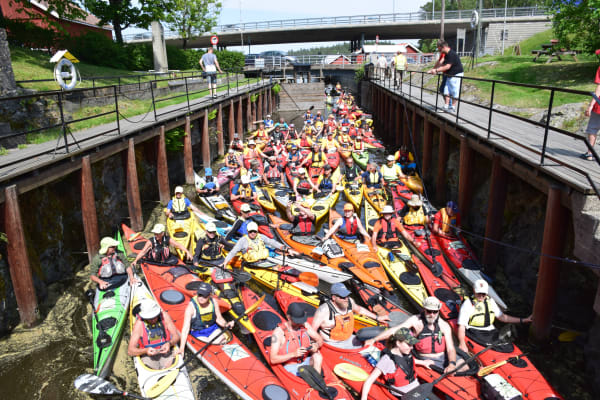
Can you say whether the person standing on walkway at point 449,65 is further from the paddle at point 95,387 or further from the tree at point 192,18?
the tree at point 192,18

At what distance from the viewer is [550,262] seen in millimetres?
6406

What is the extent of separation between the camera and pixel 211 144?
1945 centimetres

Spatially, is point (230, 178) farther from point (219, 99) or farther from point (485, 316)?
point (485, 316)

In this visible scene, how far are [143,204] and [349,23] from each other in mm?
44979

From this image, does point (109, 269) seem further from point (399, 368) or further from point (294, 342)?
point (399, 368)

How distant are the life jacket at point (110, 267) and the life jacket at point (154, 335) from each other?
2708 millimetres

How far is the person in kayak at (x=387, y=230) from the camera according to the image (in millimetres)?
9484

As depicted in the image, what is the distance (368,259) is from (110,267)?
202 inches

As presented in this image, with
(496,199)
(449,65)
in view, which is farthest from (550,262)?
(449,65)

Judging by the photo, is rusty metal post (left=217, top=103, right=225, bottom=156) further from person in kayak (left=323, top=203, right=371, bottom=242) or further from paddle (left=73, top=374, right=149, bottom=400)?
paddle (left=73, top=374, right=149, bottom=400)

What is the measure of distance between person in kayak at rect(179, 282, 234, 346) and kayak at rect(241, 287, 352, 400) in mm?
562

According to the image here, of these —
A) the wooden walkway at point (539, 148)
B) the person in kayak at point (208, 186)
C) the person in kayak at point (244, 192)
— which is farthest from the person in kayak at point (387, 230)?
the person in kayak at point (208, 186)

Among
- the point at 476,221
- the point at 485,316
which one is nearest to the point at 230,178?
the point at 476,221

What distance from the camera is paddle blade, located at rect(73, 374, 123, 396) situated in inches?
216
